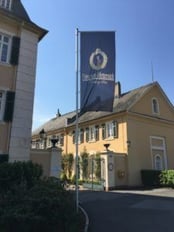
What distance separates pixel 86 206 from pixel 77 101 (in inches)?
196

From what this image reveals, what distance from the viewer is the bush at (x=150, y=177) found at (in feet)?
70.9

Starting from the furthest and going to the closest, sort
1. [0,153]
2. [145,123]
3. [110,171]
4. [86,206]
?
1. [145,123]
2. [110,171]
3. [0,153]
4. [86,206]

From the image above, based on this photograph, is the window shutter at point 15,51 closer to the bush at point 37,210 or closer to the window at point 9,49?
the window at point 9,49

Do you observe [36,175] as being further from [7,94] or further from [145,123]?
[145,123]

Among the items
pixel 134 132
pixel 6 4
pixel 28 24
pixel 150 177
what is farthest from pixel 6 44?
pixel 150 177

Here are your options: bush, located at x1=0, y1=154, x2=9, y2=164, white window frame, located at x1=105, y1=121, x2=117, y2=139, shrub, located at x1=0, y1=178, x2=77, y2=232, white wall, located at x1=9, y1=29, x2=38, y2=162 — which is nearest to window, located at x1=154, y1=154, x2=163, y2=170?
white window frame, located at x1=105, y1=121, x2=117, y2=139

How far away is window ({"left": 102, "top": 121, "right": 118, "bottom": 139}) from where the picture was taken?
80.1 feet

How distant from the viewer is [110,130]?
83.0 ft

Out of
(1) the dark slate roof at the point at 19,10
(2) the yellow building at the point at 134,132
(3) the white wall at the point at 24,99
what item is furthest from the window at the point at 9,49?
(2) the yellow building at the point at 134,132

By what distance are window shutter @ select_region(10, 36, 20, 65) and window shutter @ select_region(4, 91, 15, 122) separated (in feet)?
6.07

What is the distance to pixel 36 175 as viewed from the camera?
36.8 ft

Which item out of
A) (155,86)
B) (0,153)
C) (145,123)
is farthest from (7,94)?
(155,86)

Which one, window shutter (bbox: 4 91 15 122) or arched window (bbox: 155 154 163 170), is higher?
window shutter (bbox: 4 91 15 122)

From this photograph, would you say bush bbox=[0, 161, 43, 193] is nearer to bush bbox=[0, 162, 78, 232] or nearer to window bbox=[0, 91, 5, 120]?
bush bbox=[0, 162, 78, 232]
